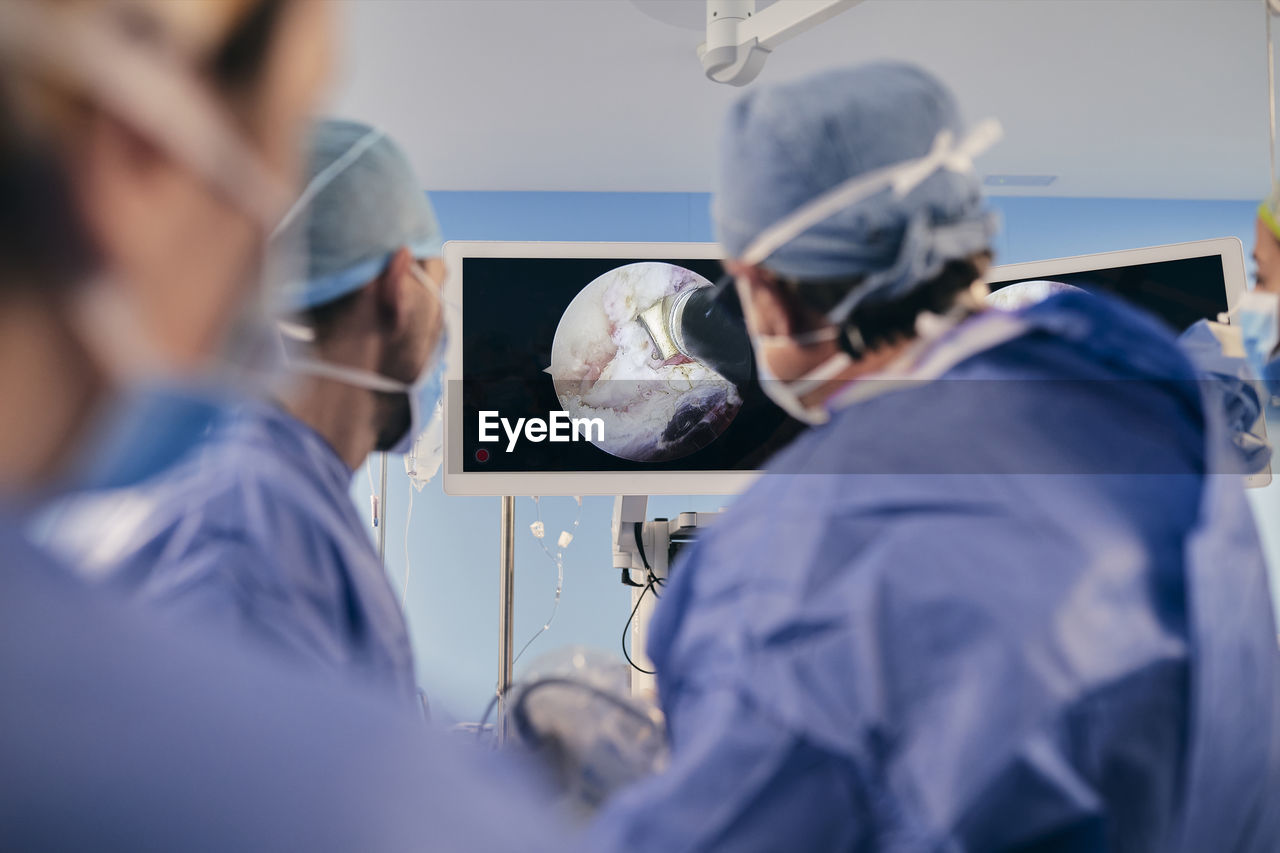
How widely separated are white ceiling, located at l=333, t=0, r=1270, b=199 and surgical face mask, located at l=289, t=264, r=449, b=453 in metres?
0.18

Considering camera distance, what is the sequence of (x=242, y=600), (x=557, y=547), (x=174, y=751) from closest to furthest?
(x=174, y=751), (x=242, y=600), (x=557, y=547)

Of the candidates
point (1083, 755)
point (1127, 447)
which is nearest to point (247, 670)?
point (1083, 755)

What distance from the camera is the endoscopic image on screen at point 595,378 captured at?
1030mm

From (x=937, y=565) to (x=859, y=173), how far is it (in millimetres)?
260

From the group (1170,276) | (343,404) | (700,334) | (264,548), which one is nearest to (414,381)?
(343,404)

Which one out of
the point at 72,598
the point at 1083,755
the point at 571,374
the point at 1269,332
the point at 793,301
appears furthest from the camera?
the point at 571,374

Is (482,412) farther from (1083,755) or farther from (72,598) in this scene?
(72,598)

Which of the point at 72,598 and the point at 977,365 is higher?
the point at 977,365

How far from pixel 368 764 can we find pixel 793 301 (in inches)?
17.2

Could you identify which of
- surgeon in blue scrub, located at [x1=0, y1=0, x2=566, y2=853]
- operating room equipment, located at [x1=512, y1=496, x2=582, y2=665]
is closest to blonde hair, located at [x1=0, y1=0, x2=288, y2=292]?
surgeon in blue scrub, located at [x1=0, y1=0, x2=566, y2=853]

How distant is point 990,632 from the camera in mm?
457

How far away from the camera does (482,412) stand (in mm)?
1090

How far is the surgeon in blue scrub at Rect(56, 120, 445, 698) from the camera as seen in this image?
0.34 metres

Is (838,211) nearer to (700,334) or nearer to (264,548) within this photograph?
(264,548)
